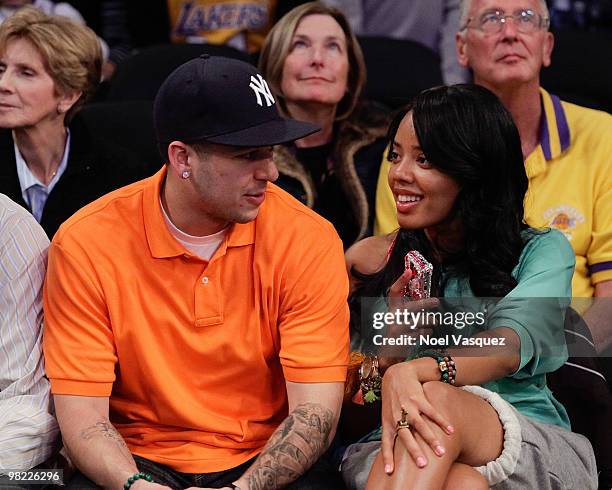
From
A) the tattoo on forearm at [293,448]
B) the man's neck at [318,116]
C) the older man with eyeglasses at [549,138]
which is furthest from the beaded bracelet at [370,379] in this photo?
the man's neck at [318,116]

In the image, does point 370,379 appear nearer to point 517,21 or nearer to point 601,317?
point 601,317

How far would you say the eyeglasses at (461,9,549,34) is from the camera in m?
3.35

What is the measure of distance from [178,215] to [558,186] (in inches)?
47.9

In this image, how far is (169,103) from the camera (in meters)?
2.35

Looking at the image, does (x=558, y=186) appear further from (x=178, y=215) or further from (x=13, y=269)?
(x=13, y=269)

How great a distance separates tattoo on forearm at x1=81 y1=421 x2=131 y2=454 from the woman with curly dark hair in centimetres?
50

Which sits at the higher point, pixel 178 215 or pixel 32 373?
pixel 178 215

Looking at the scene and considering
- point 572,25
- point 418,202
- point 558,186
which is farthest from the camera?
point 572,25

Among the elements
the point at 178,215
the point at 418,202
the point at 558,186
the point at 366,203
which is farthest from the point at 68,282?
the point at 558,186

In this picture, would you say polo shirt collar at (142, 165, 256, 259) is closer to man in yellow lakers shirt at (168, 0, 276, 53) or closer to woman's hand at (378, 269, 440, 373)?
woman's hand at (378, 269, 440, 373)

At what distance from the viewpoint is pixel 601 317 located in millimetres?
2857

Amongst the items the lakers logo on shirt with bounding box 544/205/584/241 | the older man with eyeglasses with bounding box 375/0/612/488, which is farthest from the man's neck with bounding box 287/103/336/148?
the lakers logo on shirt with bounding box 544/205/584/241

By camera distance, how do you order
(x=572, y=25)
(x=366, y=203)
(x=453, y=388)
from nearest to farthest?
(x=453, y=388)
(x=366, y=203)
(x=572, y=25)

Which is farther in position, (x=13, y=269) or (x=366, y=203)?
(x=366, y=203)
